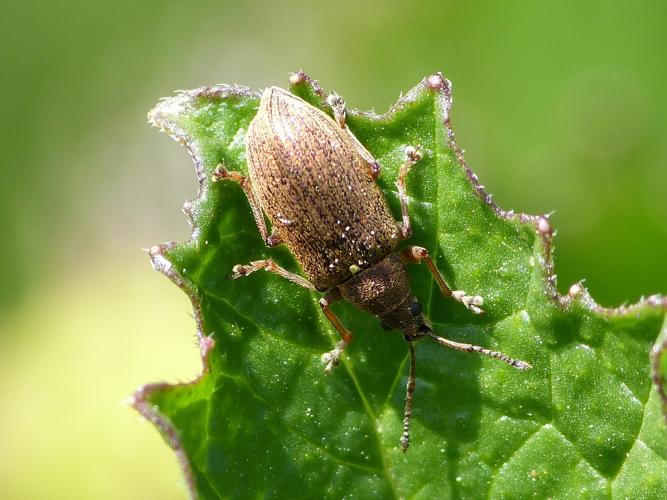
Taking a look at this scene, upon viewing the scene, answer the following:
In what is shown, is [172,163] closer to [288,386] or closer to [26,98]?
[26,98]

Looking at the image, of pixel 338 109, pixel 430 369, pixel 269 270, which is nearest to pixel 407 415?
pixel 430 369

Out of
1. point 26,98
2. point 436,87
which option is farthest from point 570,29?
point 26,98

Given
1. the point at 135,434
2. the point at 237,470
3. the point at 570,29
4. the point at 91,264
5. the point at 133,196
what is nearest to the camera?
the point at 237,470

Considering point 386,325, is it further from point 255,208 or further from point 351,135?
point 351,135

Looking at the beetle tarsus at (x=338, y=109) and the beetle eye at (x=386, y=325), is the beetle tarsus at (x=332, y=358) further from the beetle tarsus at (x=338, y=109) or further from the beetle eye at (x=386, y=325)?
the beetle tarsus at (x=338, y=109)

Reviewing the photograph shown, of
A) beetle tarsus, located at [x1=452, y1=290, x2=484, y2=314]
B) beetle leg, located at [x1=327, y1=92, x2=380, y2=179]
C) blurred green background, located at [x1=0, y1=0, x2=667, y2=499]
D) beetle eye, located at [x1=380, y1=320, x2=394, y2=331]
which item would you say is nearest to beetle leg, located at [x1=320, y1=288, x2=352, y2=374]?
beetle eye, located at [x1=380, y1=320, x2=394, y2=331]

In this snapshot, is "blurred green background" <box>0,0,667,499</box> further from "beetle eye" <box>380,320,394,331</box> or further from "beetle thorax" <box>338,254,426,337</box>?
"beetle eye" <box>380,320,394,331</box>

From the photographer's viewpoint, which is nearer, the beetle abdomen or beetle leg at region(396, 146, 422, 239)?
beetle leg at region(396, 146, 422, 239)
